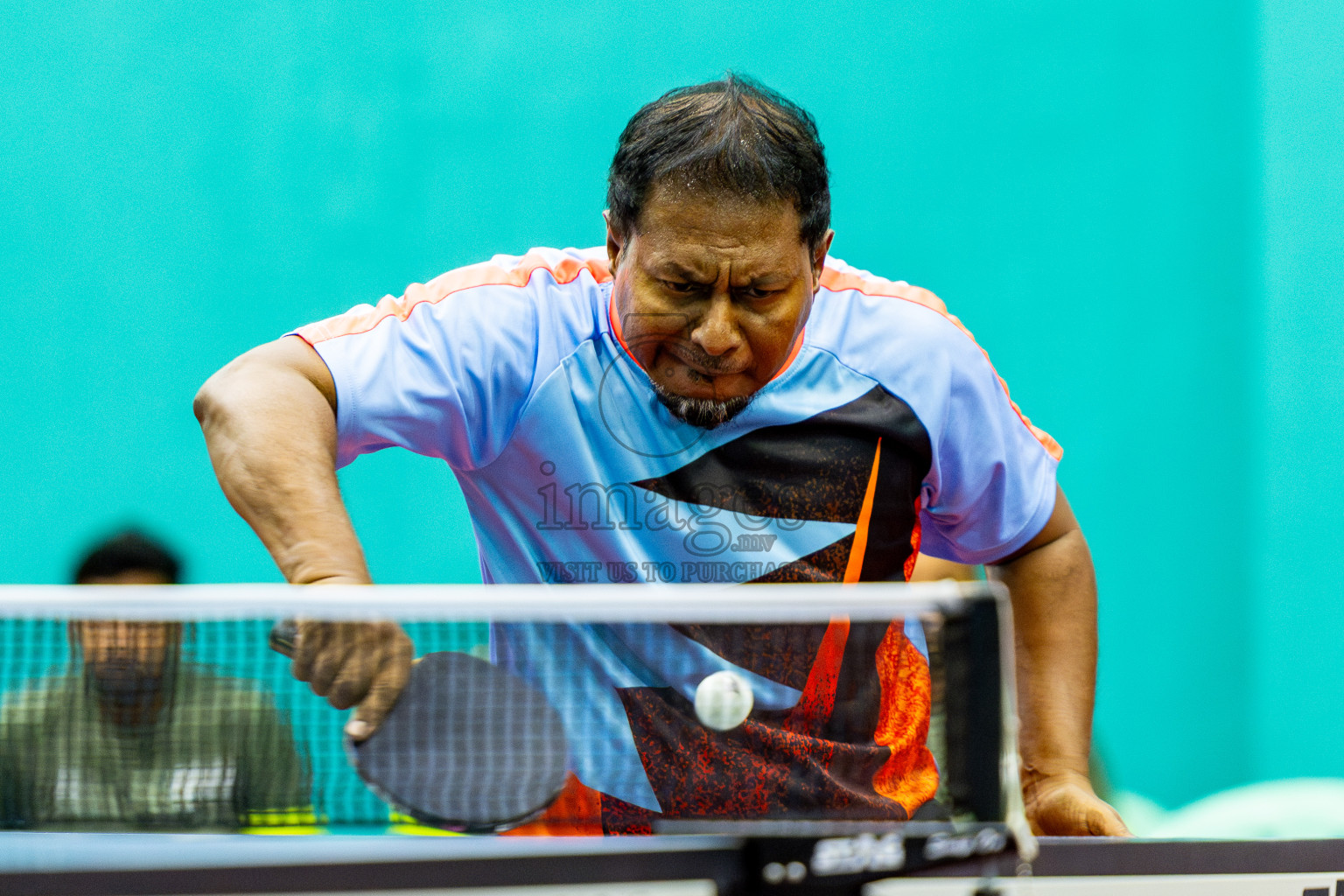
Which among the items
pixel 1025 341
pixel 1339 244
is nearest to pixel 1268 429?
pixel 1339 244

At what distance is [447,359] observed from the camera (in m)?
1.68

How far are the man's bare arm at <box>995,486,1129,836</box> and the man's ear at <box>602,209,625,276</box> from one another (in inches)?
34.1

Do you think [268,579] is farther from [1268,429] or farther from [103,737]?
[1268,429]

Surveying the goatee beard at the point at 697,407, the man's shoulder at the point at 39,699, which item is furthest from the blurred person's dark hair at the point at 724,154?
the man's shoulder at the point at 39,699

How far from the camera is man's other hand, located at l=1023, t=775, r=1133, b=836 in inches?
64.9

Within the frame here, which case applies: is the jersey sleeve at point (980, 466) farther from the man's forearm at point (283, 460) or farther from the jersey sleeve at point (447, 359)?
the man's forearm at point (283, 460)

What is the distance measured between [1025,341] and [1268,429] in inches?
42.2

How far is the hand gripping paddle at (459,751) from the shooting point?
40.8 inches

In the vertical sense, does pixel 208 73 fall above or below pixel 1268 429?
above

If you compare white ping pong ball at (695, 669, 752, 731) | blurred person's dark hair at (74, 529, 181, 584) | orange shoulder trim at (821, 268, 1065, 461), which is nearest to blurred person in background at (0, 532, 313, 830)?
white ping pong ball at (695, 669, 752, 731)

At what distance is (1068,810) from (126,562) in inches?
101

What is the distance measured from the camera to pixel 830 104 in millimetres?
4371

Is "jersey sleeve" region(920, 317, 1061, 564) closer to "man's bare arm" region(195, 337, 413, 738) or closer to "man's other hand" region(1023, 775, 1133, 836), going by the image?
"man's other hand" region(1023, 775, 1133, 836)

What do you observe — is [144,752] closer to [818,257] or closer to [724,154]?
[724,154]
